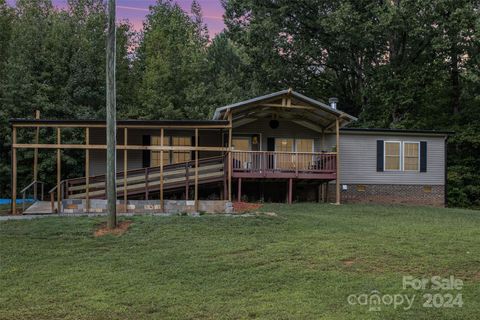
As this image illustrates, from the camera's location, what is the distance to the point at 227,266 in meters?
7.90

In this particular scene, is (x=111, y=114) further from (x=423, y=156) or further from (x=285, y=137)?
(x=423, y=156)

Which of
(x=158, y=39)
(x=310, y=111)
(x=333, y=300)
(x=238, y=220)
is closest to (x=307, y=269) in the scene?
(x=333, y=300)

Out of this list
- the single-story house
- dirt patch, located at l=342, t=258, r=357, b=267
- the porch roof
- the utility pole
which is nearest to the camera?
dirt patch, located at l=342, t=258, r=357, b=267

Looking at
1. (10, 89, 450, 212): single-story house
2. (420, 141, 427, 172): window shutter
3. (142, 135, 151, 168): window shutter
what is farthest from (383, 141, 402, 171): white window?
(142, 135, 151, 168): window shutter

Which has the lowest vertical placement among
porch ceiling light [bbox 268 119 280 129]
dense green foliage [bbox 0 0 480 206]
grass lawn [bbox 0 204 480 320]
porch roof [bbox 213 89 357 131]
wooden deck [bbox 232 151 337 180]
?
grass lawn [bbox 0 204 480 320]

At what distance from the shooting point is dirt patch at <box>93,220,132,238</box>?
1059 centimetres

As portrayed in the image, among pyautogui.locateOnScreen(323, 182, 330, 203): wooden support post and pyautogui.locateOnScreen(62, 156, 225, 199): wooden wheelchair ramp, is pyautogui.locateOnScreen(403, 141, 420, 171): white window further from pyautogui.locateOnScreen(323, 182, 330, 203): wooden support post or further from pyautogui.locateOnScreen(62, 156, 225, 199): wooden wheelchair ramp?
pyautogui.locateOnScreen(62, 156, 225, 199): wooden wheelchair ramp

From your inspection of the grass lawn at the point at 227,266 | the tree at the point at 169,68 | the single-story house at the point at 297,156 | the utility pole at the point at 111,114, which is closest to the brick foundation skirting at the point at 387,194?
the single-story house at the point at 297,156

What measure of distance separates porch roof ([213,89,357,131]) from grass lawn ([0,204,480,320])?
6.04 m

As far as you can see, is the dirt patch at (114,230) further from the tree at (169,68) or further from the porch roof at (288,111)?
the tree at (169,68)

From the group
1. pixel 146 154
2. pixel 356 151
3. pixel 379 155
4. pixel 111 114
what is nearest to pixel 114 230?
pixel 111 114

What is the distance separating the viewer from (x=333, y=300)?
616cm

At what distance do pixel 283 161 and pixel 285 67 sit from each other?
39.4 feet

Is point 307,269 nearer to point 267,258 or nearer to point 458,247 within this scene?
point 267,258
